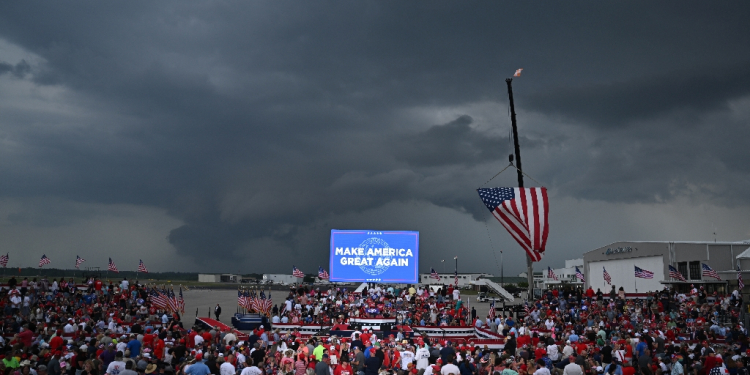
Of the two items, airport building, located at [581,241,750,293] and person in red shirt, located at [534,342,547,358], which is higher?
airport building, located at [581,241,750,293]

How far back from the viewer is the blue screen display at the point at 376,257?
39781 millimetres

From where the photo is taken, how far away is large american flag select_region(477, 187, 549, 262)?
A: 2673 centimetres

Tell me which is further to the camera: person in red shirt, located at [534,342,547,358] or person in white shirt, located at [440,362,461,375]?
person in red shirt, located at [534,342,547,358]

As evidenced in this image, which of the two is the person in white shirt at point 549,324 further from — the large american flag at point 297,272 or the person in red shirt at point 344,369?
the large american flag at point 297,272

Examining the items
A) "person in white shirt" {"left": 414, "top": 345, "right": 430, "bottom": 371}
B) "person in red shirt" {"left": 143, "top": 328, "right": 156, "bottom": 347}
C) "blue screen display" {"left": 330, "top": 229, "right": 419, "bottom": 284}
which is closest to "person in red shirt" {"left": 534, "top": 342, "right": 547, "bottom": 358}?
"person in white shirt" {"left": 414, "top": 345, "right": 430, "bottom": 371}

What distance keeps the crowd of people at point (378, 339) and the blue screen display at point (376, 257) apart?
1.41 m

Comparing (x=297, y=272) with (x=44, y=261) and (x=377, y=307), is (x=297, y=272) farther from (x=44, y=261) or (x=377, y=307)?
(x=44, y=261)

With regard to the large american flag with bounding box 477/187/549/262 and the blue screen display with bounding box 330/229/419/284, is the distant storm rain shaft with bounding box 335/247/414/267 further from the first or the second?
the large american flag with bounding box 477/187/549/262

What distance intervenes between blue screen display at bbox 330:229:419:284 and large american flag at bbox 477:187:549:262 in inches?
529

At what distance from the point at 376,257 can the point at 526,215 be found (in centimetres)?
1559

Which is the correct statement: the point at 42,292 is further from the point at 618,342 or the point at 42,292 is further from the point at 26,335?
the point at 618,342

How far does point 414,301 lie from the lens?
37656mm

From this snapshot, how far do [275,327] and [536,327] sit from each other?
15.9m

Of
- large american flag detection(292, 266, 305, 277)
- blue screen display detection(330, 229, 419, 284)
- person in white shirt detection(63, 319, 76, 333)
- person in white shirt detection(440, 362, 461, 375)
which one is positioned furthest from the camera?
large american flag detection(292, 266, 305, 277)
